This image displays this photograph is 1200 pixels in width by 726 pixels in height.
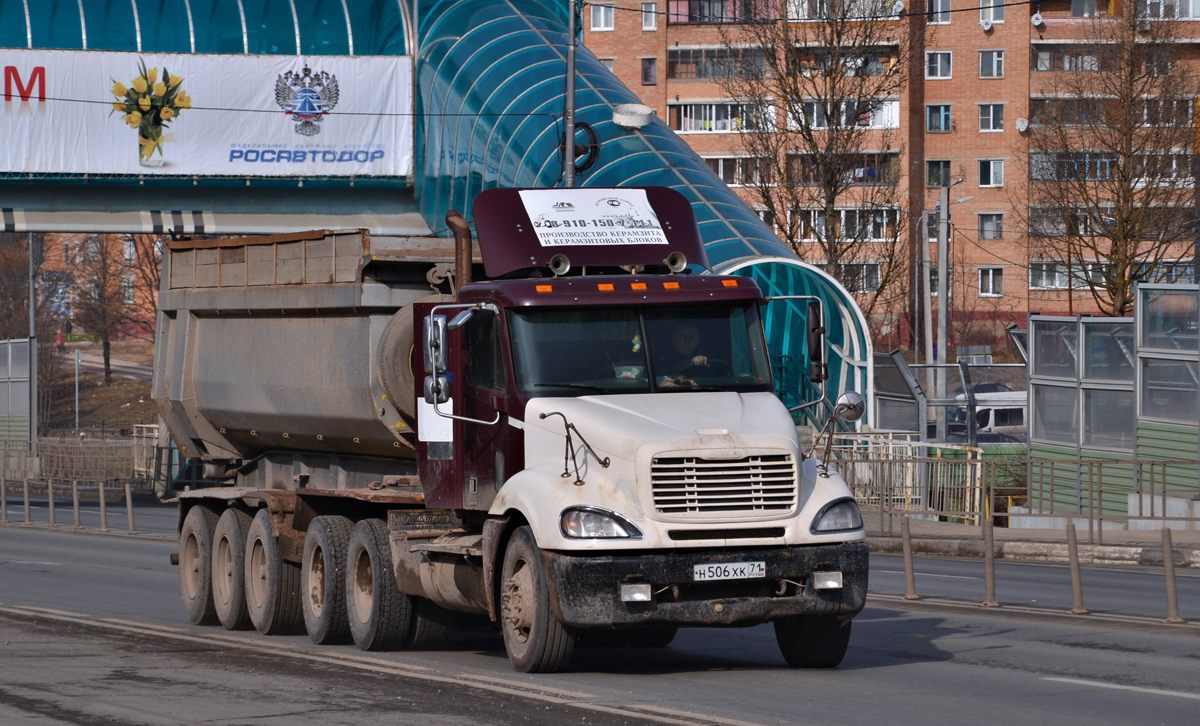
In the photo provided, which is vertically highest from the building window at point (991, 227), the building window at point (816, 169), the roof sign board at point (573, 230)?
the building window at point (991, 227)

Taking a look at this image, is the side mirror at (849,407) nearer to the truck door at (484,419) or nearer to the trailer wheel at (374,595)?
the truck door at (484,419)

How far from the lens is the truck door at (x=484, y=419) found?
1083cm

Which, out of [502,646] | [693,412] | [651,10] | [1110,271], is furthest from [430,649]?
[651,10]

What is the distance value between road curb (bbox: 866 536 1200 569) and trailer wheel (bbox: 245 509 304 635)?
376 inches

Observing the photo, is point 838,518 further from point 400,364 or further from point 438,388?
point 400,364

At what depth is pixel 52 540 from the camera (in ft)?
92.7

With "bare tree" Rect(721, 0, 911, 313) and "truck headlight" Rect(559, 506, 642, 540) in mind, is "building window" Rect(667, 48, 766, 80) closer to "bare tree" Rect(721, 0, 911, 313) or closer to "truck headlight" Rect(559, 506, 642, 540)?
"bare tree" Rect(721, 0, 911, 313)

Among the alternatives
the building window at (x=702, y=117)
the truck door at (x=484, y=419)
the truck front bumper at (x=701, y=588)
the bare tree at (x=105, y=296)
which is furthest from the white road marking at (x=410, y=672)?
the building window at (x=702, y=117)

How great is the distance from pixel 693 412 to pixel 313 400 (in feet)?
14.6

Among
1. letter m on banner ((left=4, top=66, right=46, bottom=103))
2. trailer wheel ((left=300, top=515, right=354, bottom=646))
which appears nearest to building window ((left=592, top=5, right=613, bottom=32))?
letter m on banner ((left=4, top=66, right=46, bottom=103))

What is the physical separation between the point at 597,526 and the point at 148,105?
42.1 metres

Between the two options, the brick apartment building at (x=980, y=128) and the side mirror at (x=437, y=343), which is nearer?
the side mirror at (x=437, y=343)

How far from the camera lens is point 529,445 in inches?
414

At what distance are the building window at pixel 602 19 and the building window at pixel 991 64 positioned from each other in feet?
63.3
